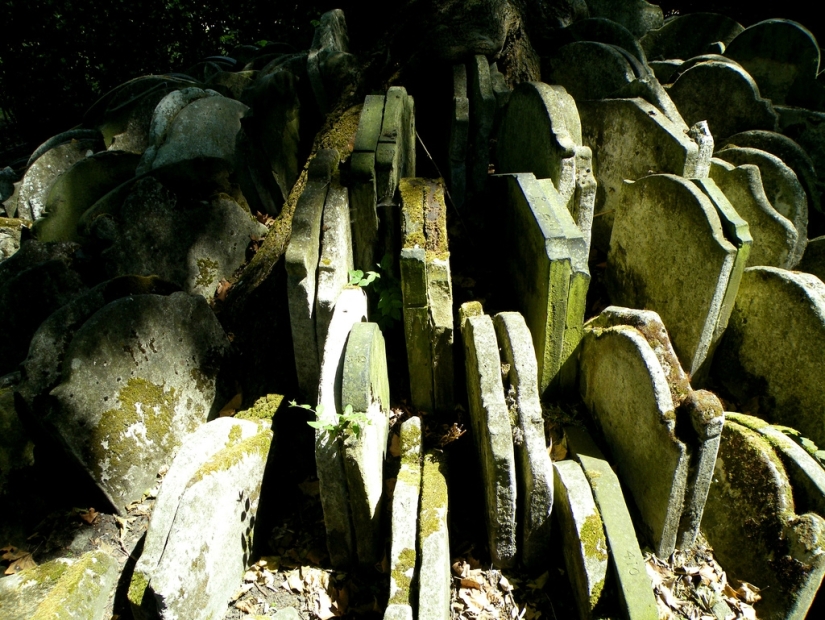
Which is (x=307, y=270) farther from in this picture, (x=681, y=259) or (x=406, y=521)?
(x=681, y=259)

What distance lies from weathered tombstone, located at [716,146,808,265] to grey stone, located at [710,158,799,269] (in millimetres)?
147

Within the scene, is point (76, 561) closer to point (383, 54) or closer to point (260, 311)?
point (260, 311)

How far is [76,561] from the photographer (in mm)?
3158

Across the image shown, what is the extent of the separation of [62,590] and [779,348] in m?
4.56

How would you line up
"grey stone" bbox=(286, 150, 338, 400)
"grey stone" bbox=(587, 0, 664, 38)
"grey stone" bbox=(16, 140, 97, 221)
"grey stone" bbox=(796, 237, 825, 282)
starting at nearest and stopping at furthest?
"grey stone" bbox=(286, 150, 338, 400) → "grey stone" bbox=(796, 237, 825, 282) → "grey stone" bbox=(16, 140, 97, 221) → "grey stone" bbox=(587, 0, 664, 38)

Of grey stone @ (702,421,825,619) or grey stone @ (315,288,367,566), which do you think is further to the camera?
grey stone @ (315,288,367,566)

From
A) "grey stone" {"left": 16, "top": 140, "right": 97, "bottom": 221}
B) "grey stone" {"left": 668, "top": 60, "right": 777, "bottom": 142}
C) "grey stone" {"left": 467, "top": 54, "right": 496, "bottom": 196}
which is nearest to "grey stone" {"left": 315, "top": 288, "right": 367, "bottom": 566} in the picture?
"grey stone" {"left": 467, "top": 54, "right": 496, "bottom": 196}

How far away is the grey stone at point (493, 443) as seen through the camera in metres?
2.91

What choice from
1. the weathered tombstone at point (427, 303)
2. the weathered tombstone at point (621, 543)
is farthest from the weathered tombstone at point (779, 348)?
the weathered tombstone at point (427, 303)

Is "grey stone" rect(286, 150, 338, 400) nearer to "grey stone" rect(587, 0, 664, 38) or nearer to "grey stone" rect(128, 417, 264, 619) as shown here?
"grey stone" rect(128, 417, 264, 619)

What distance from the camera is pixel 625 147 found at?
502 cm

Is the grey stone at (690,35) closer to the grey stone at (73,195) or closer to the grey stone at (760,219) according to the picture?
the grey stone at (760,219)

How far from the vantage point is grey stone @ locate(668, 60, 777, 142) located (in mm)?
5676

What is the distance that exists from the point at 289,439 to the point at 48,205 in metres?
4.01
